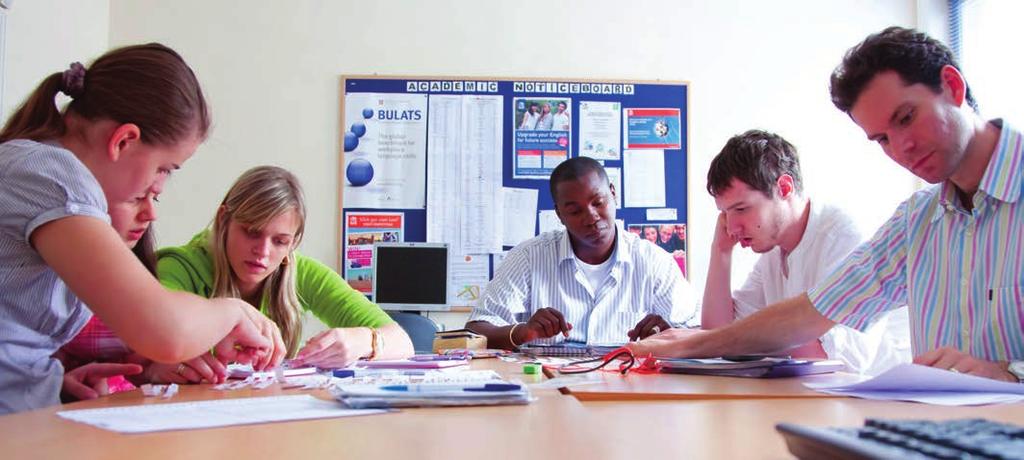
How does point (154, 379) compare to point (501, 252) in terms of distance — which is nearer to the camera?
point (154, 379)

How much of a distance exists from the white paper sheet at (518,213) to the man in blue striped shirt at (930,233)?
2.08 m

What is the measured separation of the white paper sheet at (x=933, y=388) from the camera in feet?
3.39

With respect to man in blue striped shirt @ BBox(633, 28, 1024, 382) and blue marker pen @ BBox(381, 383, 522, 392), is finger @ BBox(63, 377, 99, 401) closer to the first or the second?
blue marker pen @ BBox(381, 383, 522, 392)

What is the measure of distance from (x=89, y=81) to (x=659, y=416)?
97 centimetres

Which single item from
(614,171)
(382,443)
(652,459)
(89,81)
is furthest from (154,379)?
(614,171)

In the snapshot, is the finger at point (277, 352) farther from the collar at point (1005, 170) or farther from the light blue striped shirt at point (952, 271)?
the collar at point (1005, 170)

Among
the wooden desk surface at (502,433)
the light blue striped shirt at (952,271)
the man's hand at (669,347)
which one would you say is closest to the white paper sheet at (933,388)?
the wooden desk surface at (502,433)

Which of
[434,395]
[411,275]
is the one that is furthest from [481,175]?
[434,395]

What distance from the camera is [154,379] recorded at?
4.66 ft

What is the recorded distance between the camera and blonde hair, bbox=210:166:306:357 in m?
1.98

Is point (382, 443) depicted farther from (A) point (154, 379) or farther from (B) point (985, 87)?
(B) point (985, 87)

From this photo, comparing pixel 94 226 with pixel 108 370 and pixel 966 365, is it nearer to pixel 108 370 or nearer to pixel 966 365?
pixel 108 370

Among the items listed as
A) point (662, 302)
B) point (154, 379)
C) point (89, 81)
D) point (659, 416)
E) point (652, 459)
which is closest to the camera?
point (652, 459)

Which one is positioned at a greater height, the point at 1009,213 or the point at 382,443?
the point at 1009,213
